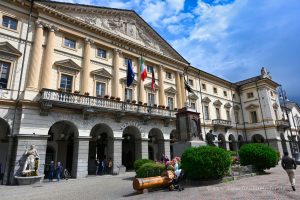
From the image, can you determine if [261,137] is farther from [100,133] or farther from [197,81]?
[100,133]

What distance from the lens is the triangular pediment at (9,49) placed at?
18655mm

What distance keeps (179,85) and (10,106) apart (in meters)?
22.4

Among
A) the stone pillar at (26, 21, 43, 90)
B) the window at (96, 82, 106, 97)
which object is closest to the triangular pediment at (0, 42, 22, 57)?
the stone pillar at (26, 21, 43, 90)

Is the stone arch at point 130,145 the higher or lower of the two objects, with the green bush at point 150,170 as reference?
higher

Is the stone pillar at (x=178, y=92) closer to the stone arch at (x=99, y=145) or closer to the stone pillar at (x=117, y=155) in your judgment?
the stone arch at (x=99, y=145)

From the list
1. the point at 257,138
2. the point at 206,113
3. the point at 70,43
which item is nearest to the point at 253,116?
the point at 257,138

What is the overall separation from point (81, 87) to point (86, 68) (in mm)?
2170

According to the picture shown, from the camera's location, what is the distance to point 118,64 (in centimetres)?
2623

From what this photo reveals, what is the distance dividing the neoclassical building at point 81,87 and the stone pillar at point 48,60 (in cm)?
9

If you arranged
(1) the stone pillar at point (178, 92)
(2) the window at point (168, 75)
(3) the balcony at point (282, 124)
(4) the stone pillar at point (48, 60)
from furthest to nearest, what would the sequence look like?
(3) the balcony at point (282, 124), (2) the window at point (168, 75), (1) the stone pillar at point (178, 92), (4) the stone pillar at point (48, 60)

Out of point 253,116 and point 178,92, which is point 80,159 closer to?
point 178,92

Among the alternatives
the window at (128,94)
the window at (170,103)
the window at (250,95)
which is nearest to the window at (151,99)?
the window at (128,94)

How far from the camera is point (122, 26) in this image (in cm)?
2861

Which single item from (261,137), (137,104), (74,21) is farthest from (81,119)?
(261,137)
